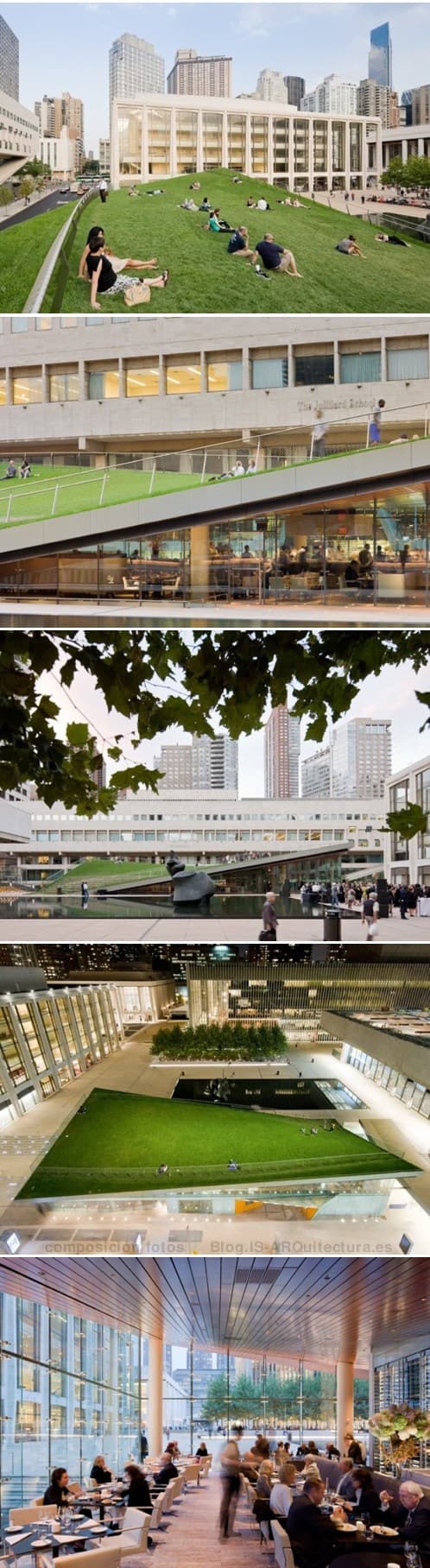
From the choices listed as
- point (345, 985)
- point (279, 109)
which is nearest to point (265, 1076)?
point (345, 985)

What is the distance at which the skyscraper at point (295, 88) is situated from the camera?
8180 millimetres

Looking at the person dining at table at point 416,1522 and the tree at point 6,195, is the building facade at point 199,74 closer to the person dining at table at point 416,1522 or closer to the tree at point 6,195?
the tree at point 6,195

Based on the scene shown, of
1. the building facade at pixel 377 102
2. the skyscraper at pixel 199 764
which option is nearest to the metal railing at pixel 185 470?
the skyscraper at pixel 199 764

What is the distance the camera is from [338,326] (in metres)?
12.2

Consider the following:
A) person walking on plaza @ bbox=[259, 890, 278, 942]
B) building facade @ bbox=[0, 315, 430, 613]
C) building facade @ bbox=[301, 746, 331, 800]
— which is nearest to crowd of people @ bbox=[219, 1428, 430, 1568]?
person walking on plaza @ bbox=[259, 890, 278, 942]

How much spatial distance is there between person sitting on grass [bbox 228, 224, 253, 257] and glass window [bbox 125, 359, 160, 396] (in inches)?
57.5

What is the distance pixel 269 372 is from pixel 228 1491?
10.1 metres

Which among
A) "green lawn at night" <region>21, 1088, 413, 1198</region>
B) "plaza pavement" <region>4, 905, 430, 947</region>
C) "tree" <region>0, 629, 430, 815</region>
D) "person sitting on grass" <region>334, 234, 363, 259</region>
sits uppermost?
"person sitting on grass" <region>334, 234, 363, 259</region>

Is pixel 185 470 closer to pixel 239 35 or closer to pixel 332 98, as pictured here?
pixel 239 35

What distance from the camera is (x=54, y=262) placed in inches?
427

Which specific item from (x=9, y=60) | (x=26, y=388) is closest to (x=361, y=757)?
(x=9, y=60)

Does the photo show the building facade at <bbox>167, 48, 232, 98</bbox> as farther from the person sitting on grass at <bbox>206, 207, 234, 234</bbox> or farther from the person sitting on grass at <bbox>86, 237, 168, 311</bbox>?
the person sitting on grass at <bbox>86, 237, 168, 311</bbox>

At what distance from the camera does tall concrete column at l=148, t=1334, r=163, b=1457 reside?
1191 cm

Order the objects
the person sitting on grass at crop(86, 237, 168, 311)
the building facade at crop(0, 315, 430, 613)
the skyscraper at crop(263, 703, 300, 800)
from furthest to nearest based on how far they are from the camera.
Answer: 1. the building facade at crop(0, 315, 430, 613)
2. the person sitting on grass at crop(86, 237, 168, 311)
3. the skyscraper at crop(263, 703, 300, 800)
